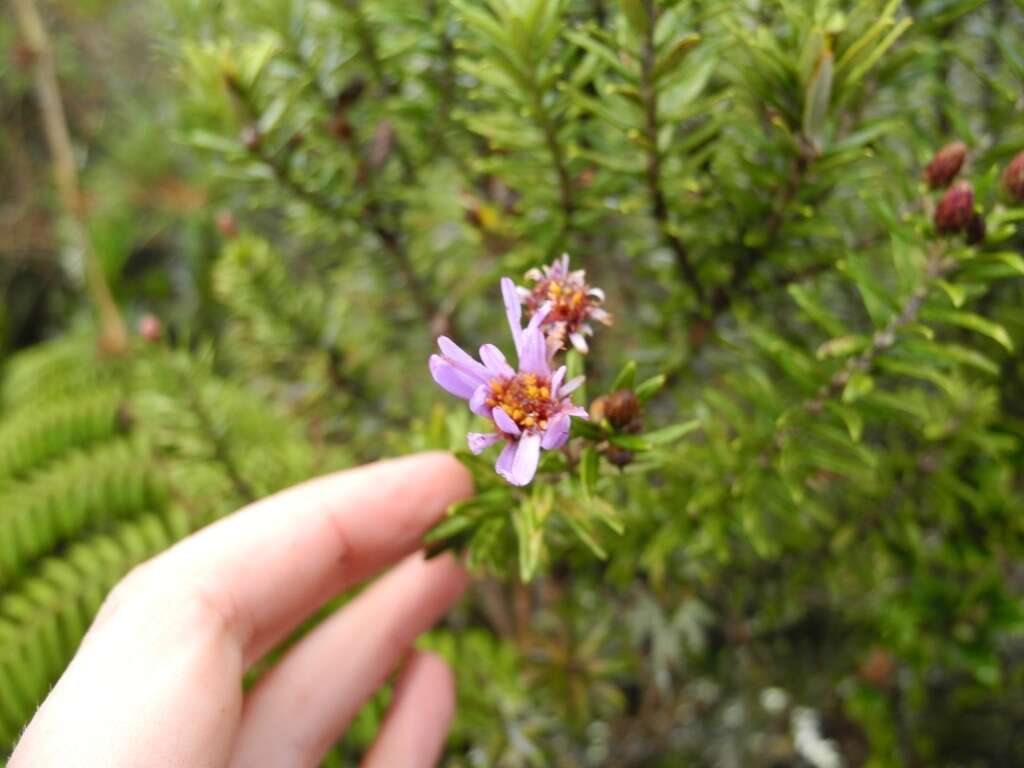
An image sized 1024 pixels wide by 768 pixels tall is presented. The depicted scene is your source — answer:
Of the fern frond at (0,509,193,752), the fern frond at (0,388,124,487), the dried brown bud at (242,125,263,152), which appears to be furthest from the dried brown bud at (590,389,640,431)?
the fern frond at (0,388,124,487)

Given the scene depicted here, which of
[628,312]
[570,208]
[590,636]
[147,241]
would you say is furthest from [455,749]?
[147,241]

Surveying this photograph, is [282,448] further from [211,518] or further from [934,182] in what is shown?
[934,182]

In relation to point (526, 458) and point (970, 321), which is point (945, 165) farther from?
point (526, 458)

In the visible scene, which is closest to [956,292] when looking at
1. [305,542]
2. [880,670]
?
[305,542]

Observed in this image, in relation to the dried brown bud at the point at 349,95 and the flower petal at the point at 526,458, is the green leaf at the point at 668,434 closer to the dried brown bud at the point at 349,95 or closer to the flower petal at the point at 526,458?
the flower petal at the point at 526,458

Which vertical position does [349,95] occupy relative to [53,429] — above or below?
above

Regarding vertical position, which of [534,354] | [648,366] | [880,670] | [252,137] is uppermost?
[252,137]
